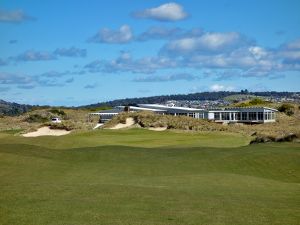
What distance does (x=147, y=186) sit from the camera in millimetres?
22656

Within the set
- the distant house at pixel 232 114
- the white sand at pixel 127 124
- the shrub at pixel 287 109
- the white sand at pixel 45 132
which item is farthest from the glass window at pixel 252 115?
the white sand at pixel 45 132

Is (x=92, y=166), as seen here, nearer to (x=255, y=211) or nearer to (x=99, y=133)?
(x=255, y=211)

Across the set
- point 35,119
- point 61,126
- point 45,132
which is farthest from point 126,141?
point 35,119

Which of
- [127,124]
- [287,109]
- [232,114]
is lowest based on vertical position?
[127,124]

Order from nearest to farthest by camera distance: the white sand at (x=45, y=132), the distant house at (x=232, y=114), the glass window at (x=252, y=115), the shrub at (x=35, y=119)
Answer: the white sand at (x=45, y=132) → the distant house at (x=232, y=114) → the glass window at (x=252, y=115) → the shrub at (x=35, y=119)

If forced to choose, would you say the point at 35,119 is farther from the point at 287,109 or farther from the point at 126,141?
the point at 126,141

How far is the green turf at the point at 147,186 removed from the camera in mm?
14852

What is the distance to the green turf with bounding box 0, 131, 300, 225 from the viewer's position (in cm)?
1485

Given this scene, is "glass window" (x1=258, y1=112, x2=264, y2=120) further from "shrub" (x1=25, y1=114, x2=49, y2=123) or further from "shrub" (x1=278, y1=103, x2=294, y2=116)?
"shrub" (x1=25, y1=114, x2=49, y2=123)

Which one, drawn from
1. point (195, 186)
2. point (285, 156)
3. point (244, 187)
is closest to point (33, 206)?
point (195, 186)

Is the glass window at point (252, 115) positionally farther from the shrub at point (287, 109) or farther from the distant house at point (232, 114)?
the shrub at point (287, 109)

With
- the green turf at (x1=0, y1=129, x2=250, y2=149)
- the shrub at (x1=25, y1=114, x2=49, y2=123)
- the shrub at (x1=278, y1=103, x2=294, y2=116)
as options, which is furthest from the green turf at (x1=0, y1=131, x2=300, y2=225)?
the shrub at (x1=278, y1=103, x2=294, y2=116)

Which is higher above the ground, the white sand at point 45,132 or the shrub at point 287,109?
the shrub at point 287,109

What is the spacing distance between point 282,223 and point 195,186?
8.91 m
